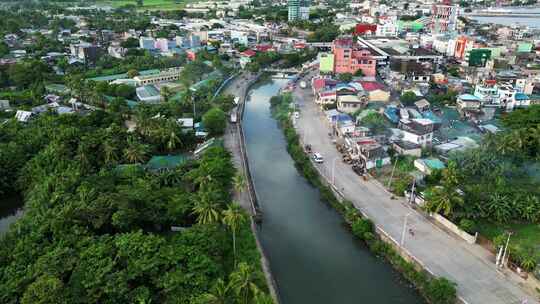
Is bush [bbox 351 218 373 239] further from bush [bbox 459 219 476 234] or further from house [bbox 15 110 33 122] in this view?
house [bbox 15 110 33 122]

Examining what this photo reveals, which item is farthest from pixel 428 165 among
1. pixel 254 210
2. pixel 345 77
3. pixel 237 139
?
pixel 345 77

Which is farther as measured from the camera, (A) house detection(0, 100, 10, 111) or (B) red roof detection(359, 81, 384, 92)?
(B) red roof detection(359, 81, 384, 92)

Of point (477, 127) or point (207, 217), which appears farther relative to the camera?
point (477, 127)

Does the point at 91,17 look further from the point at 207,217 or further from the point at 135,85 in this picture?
the point at 207,217

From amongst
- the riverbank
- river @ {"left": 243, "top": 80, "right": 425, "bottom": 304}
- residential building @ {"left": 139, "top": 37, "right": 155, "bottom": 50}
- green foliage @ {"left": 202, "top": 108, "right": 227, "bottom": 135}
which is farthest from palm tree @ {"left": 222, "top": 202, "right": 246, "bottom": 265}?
residential building @ {"left": 139, "top": 37, "right": 155, "bottom": 50}

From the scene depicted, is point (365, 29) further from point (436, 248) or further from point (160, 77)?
point (436, 248)

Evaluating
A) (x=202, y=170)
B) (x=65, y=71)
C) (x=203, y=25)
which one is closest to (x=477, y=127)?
(x=202, y=170)
